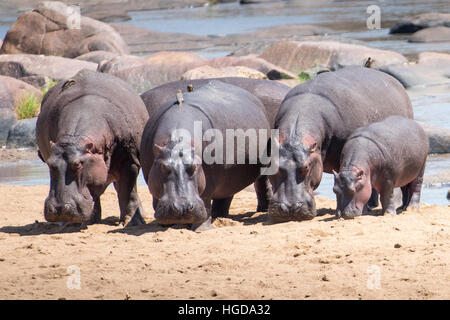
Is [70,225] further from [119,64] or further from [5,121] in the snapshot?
[119,64]

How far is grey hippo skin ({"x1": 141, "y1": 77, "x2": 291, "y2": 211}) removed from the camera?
981 centimetres

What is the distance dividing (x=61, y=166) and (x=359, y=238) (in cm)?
259

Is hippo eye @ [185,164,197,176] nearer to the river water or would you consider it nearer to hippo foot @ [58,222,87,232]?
hippo foot @ [58,222,87,232]

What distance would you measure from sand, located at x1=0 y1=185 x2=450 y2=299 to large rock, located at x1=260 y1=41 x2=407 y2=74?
1362cm

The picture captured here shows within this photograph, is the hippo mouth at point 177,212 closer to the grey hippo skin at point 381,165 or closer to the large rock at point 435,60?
the grey hippo skin at point 381,165

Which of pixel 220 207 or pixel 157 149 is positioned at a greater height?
pixel 157 149

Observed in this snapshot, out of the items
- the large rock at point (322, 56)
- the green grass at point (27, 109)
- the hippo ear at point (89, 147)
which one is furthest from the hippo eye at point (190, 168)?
the large rock at point (322, 56)

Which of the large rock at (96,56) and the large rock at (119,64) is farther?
the large rock at (96,56)

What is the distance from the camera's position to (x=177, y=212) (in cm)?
749

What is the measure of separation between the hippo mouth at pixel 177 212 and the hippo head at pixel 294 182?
88 cm

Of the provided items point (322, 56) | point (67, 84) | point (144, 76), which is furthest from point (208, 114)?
point (322, 56)

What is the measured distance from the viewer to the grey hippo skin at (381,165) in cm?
826

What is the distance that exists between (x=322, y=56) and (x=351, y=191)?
14.5m
